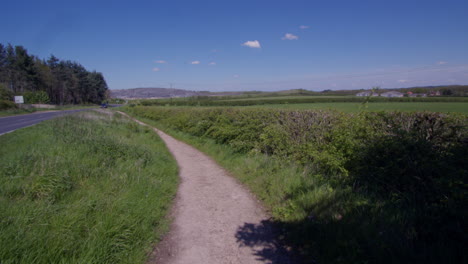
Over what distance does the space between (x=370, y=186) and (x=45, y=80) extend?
77654 millimetres

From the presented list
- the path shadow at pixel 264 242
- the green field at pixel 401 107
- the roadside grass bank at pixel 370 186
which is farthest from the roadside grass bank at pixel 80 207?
the green field at pixel 401 107

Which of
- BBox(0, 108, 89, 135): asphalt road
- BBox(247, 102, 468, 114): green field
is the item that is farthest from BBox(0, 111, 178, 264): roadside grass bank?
BBox(0, 108, 89, 135): asphalt road

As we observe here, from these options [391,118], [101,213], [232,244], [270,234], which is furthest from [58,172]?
[391,118]

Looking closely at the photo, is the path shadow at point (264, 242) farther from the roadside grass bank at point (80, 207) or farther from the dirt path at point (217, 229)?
the roadside grass bank at point (80, 207)

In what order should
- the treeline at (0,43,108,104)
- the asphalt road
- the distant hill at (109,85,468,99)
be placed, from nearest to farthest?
the asphalt road
the distant hill at (109,85,468,99)
the treeline at (0,43,108,104)

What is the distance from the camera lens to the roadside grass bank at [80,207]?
8.96ft

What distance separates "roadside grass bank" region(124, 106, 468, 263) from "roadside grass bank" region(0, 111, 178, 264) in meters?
2.26

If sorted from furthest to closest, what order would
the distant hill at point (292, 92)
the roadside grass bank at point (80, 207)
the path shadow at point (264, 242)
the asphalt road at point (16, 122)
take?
the distant hill at point (292, 92) → the asphalt road at point (16, 122) → the path shadow at point (264, 242) → the roadside grass bank at point (80, 207)

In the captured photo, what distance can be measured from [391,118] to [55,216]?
19.0ft

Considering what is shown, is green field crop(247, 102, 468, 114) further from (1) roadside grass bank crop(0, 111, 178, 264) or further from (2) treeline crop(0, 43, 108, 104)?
(2) treeline crop(0, 43, 108, 104)

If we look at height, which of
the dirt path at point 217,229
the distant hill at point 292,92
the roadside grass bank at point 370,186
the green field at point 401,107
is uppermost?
the distant hill at point 292,92

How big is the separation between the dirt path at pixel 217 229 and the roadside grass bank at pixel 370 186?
36 cm

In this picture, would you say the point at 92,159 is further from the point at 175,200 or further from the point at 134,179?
the point at 175,200

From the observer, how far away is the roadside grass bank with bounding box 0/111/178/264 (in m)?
2.73
